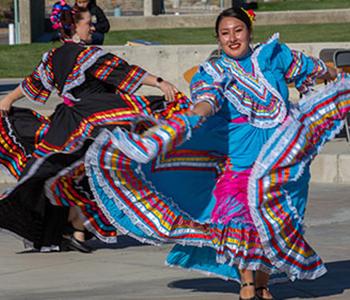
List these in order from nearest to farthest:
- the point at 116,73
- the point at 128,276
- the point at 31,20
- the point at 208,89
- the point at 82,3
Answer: the point at 208,89 → the point at 128,276 → the point at 116,73 → the point at 82,3 → the point at 31,20

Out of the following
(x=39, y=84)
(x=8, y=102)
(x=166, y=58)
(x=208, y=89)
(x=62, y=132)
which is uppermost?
(x=208, y=89)

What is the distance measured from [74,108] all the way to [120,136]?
1905 millimetres

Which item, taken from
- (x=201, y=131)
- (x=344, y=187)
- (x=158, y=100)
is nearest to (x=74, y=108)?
(x=158, y=100)

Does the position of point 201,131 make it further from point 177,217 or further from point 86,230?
point 86,230

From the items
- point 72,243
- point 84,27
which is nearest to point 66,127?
point 84,27

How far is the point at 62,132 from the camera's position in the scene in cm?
821

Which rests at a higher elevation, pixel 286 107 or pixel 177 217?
pixel 286 107

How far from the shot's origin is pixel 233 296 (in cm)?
719

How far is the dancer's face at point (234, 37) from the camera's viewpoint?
6.91m

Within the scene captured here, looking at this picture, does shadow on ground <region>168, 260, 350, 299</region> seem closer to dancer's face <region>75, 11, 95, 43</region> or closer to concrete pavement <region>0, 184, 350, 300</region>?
concrete pavement <region>0, 184, 350, 300</region>

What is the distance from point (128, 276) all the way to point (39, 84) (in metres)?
1.73

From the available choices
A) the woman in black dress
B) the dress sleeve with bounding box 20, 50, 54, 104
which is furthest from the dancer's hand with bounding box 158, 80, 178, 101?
the dress sleeve with bounding box 20, 50, 54, 104

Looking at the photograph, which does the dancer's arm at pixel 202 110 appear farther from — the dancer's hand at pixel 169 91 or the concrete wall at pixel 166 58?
the concrete wall at pixel 166 58

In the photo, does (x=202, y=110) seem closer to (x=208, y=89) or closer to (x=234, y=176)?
(x=208, y=89)
